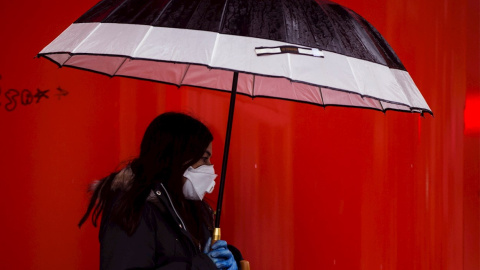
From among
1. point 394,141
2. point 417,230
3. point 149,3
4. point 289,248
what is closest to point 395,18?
point 394,141

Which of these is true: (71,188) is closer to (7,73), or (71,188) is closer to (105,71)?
(7,73)

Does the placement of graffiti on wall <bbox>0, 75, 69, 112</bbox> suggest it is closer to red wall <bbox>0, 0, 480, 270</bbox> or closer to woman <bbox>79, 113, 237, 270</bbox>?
red wall <bbox>0, 0, 480, 270</bbox>

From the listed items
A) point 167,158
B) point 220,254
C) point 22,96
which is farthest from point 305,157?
point 22,96

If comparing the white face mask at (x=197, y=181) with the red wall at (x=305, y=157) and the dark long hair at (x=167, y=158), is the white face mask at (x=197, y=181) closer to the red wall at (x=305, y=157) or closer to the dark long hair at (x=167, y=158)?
the dark long hair at (x=167, y=158)

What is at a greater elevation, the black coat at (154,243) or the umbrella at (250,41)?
the umbrella at (250,41)

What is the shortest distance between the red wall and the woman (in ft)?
3.24

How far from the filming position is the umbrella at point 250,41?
1.99 m

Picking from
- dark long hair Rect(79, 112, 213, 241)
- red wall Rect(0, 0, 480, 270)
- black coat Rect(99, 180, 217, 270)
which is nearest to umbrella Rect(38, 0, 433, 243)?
dark long hair Rect(79, 112, 213, 241)

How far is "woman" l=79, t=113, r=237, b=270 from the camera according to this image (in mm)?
2580

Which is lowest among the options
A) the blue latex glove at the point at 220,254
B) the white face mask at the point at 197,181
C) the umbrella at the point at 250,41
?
the blue latex glove at the point at 220,254

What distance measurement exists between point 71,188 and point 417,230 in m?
2.01

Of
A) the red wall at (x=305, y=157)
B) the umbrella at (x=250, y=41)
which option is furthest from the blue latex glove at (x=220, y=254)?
the red wall at (x=305, y=157)

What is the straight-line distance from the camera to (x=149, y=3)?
218 cm

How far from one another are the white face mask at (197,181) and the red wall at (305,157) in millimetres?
1095
